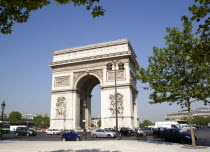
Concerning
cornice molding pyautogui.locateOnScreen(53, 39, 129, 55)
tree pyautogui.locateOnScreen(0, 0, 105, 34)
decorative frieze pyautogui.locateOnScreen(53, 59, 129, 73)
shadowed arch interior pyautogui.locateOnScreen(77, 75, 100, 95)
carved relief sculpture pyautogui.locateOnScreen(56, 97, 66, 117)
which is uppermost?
cornice molding pyautogui.locateOnScreen(53, 39, 129, 55)

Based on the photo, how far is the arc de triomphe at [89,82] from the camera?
34.4 metres

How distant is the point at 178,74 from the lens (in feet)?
53.7

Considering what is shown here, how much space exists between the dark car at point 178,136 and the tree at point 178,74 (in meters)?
3.20

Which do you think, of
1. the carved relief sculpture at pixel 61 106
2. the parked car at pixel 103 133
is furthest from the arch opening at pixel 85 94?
the parked car at pixel 103 133

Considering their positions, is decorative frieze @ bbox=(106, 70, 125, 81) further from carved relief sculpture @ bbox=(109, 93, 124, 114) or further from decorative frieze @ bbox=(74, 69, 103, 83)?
carved relief sculpture @ bbox=(109, 93, 124, 114)

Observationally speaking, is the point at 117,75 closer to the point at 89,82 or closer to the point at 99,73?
the point at 99,73

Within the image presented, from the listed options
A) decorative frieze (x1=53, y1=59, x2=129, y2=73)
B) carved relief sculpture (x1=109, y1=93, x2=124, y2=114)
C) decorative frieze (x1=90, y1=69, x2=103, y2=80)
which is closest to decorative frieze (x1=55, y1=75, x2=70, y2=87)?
decorative frieze (x1=53, y1=59, x2=129, y2=73)

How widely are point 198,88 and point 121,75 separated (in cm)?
2081

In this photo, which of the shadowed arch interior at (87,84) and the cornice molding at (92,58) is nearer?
the cornice molding at (92,58)

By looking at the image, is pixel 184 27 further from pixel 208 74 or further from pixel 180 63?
pixel 208 74

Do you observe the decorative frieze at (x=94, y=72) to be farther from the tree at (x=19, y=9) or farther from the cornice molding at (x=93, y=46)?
the tree at (x=19, y=9)

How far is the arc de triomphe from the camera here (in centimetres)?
3441

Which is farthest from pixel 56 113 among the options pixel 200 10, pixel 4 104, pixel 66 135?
pixel 200 10

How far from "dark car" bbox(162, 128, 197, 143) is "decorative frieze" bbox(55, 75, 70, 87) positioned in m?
22.7
